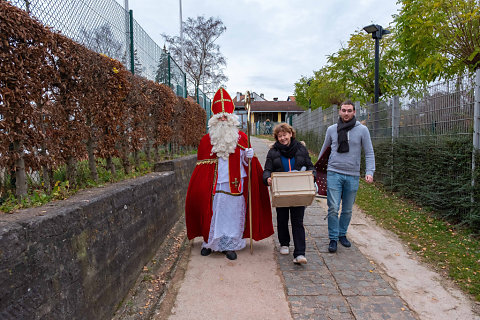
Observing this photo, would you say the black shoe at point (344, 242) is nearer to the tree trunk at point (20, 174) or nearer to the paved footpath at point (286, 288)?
the paved footpath at point (286, 288)

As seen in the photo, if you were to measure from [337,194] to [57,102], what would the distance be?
3.45 m

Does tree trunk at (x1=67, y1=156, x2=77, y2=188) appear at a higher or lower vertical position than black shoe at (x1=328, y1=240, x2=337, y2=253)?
higher

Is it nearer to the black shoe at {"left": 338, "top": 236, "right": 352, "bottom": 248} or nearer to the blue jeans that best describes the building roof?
the black shoe at {"left": 338, "top": 236, "right": 352, "bottom": 248}

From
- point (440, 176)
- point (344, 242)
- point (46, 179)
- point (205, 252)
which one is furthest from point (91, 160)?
point (440, 176)

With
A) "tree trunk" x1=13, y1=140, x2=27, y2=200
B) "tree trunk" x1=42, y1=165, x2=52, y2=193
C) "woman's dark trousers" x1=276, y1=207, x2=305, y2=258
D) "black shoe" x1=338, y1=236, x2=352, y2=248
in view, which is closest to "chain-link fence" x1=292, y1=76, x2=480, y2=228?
"black shoe" x1=338, y1=236, x2=352, y2=248

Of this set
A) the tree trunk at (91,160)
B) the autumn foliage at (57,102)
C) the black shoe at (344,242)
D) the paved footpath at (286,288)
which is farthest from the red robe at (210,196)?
the tree trunk at (91,160)

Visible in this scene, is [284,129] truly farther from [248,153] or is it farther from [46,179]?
[46,179]

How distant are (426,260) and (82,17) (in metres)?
5.07

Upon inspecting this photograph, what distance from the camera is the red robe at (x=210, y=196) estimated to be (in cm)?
489

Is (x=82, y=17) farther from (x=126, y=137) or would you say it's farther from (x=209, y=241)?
(x=209, y=241)

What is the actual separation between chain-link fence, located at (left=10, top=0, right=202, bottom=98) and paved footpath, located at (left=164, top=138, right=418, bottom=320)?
297 cm

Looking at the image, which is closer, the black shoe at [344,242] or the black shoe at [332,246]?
the black shoe at [332,246]

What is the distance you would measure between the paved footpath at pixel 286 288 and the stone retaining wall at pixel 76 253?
69 cm

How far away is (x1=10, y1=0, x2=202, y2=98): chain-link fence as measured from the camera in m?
3.48
